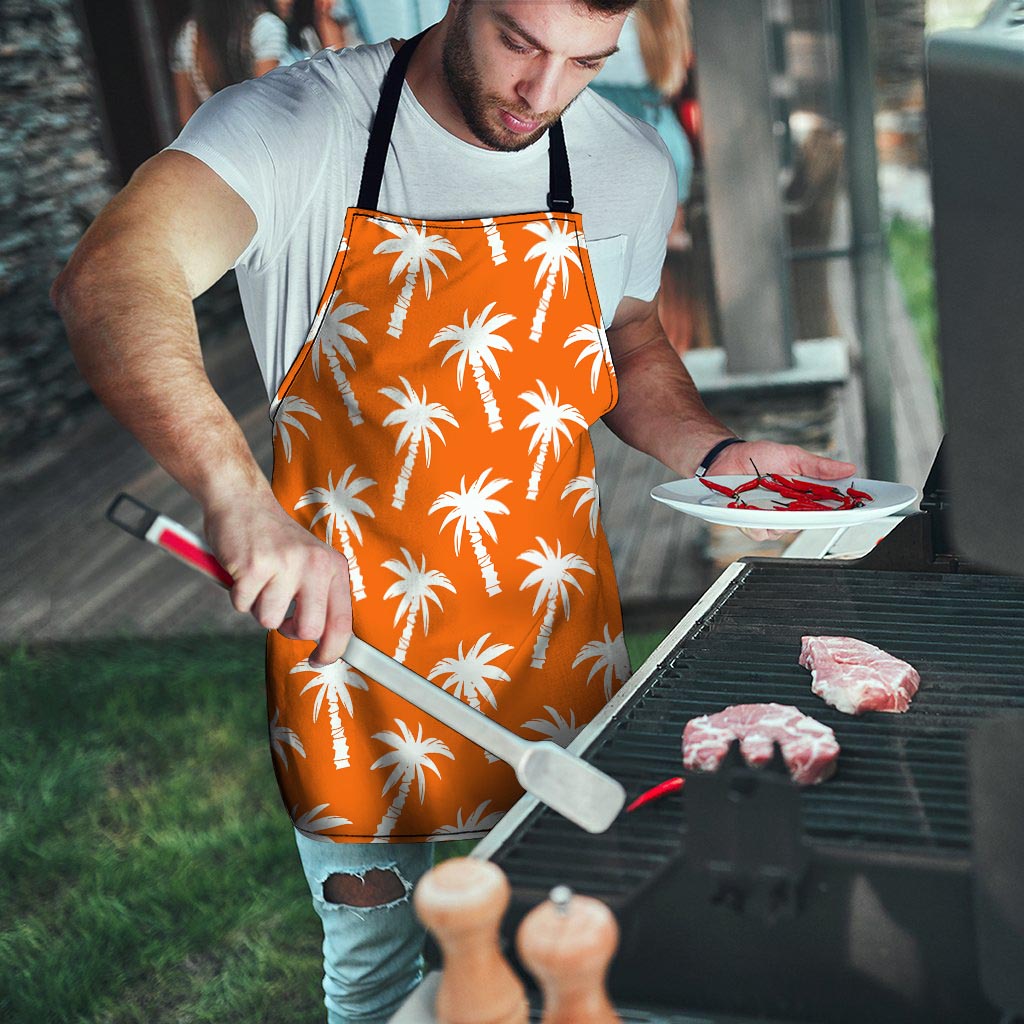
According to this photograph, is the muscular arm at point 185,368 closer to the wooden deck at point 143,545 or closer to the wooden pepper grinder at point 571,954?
the wooden pepper grinder at point 571,954

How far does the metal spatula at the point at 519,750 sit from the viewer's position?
1.09 m

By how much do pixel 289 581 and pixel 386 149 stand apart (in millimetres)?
784

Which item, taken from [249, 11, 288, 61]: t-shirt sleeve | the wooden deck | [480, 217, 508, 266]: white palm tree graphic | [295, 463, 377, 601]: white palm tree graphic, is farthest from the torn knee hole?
[249, 11, 288, 61]: t-shirt sleeve

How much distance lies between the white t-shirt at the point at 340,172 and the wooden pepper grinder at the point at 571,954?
42.6 inches

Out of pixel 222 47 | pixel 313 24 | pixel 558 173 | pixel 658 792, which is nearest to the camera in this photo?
pixel 658 792

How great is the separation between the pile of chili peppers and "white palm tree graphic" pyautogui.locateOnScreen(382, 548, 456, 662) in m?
0.41

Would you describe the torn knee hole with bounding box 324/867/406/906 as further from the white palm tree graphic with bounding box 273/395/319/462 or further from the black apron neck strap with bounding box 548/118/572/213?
the black apron neck strap with bounding box 548/118/572/213

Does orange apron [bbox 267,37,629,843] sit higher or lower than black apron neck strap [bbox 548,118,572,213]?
lower

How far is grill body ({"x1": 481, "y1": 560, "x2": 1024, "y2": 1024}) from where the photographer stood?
958 millimetres

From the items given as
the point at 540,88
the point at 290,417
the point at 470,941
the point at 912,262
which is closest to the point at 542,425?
the point at 290,417

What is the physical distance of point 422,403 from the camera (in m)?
1.74

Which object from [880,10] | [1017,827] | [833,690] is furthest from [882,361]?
[880,10]

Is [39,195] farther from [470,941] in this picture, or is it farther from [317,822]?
[470,941]

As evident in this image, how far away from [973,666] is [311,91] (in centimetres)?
113
